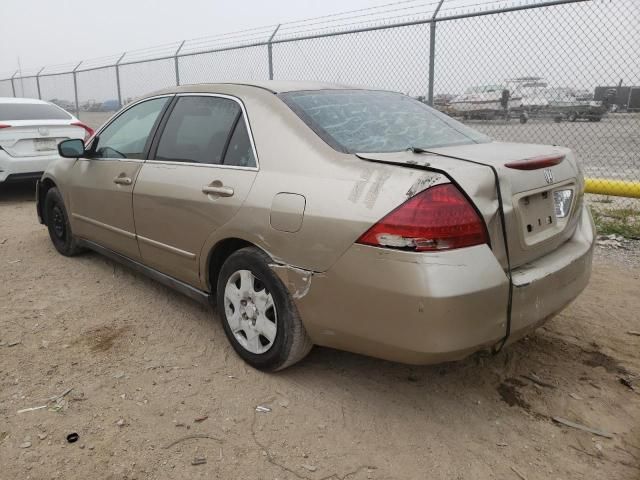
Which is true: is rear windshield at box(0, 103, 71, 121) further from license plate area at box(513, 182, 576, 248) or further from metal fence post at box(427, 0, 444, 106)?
license plate area at box(513, 182, 576, 248)

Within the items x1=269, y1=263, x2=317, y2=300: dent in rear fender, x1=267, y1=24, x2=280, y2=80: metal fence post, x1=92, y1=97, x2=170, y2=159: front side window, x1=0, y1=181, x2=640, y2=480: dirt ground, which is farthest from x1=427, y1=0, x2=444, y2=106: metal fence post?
x1=269, y1=263, x2=317, y2=300: dent in rear fender

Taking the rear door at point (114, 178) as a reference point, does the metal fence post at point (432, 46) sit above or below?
above

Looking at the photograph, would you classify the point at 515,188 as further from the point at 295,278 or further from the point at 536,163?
the point at 295,278

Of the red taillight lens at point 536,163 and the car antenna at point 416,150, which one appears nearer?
the red taillight lens at point 536,163

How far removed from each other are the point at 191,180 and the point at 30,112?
6.02 meters

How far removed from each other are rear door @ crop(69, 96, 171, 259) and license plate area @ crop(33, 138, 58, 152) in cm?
354

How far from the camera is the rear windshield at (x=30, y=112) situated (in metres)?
7.57

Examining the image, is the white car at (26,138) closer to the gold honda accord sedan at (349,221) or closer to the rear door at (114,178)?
the rear door at (114,178)

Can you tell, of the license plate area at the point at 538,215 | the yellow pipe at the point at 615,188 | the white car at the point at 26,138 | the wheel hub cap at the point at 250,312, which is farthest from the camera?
the white car at the point at 26,138

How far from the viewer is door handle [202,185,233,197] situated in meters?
2.92

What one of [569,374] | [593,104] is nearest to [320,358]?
[569,374]

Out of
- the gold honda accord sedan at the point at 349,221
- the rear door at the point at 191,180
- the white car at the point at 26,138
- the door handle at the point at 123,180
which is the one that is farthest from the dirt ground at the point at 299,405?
the white car at the point at 26,138

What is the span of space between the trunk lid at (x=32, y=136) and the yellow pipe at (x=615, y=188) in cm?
695

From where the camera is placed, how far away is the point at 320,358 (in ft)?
10.3
